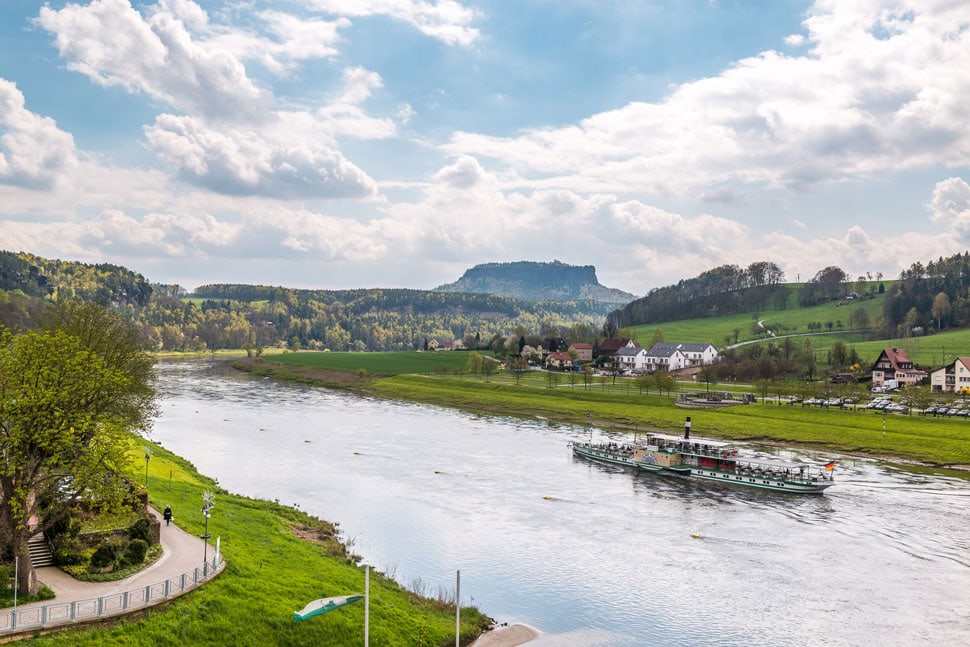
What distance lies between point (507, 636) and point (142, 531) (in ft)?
59.0

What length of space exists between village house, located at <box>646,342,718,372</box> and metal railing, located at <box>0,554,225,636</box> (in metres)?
155

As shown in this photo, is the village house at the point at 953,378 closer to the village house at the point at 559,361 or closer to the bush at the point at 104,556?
the village house at the point at 559,361

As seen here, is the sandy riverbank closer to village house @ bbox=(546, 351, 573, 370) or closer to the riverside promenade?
the riverside promenade

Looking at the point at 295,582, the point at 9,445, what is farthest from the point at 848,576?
the point at 9,445

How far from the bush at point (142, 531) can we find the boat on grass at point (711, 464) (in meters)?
52.3

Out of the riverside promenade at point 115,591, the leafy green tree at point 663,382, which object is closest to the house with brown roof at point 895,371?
the leafy green tree at point 663,382

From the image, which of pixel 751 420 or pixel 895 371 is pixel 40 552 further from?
pixel 895 371

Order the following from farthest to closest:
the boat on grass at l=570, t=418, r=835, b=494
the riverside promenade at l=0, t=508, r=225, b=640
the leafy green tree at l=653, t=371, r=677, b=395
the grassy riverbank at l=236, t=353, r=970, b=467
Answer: the leafy green tree at l=653, t=371, r=677, b=395
the grassy riverbank at l=236, t=353, r=970, b=467
the boat on grass at l=570, t=418, r=835, b=494
the riverside promenade at l=0, t=508, r=225, b=640

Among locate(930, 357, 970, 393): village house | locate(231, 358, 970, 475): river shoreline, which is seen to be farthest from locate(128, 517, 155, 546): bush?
locate(930, 357, 970, 393): village house

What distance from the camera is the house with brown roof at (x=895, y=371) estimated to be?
138 meters

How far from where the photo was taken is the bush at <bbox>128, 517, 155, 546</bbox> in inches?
1336

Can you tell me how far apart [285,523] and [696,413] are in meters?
74.1

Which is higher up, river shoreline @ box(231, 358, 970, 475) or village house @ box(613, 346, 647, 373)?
village house @ box(613, 346, 647, 373)

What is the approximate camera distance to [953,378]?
424 feet
